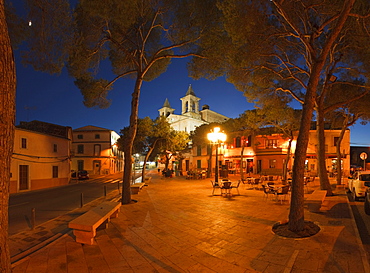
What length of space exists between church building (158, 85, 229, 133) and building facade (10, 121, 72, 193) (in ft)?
115

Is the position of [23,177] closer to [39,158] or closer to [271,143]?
[39,158]

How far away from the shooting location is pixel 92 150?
40531mm

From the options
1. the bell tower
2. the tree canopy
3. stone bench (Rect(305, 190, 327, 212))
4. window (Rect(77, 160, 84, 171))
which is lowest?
window (Rect(77, 160, 84, 171))

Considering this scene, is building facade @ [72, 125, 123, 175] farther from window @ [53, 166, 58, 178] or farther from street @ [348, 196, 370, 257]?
street @ [348, 196, 370, 257]

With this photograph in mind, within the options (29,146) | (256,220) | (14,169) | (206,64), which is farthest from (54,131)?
(256,220)

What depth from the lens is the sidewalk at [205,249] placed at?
380 cm

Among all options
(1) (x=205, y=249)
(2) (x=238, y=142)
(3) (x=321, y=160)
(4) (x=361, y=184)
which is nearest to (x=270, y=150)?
(2) (x=238, y=142)

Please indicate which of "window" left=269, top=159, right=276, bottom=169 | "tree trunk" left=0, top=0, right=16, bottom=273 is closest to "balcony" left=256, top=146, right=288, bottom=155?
"window" left=269, top=159, right=276, bottom=169

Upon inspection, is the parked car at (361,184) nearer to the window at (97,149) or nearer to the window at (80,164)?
the window at (97,149)

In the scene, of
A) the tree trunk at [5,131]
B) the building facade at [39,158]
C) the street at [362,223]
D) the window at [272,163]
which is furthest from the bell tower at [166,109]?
the tree trunk at [5,131]

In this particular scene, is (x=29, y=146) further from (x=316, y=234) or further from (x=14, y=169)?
(x=316, y=234)

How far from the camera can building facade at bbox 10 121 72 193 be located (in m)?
18.0

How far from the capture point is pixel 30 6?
5777 mm

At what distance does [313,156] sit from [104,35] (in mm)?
Result: 30964
